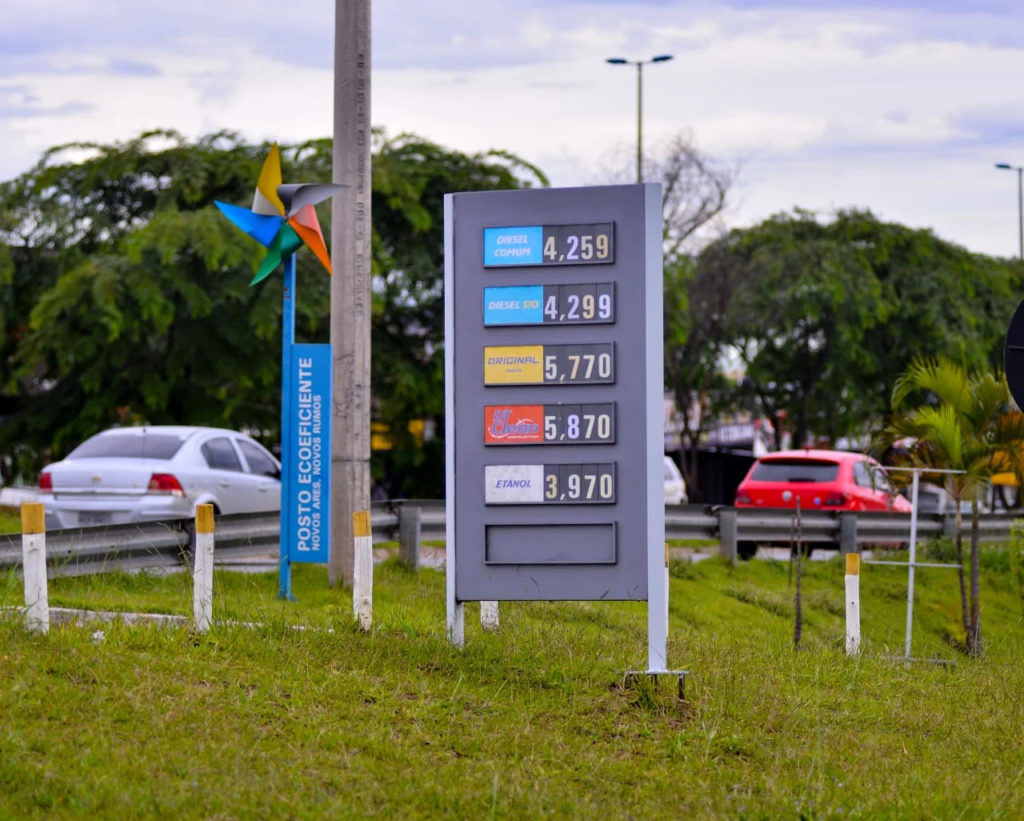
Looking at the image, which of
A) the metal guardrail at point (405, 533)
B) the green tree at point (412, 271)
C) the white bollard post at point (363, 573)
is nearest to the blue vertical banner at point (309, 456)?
the metal guardrail at point (405, 533)

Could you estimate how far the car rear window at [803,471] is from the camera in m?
20.6

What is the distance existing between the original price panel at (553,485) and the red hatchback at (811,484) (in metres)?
12.5

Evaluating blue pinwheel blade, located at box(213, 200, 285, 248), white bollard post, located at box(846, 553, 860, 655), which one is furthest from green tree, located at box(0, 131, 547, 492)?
white bollard post, located at box(846, 553, 860, 655)

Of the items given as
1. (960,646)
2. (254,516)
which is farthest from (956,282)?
(254,516)

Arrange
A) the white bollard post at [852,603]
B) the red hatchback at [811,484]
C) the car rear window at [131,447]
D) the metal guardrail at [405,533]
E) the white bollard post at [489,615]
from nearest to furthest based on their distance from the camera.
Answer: the white bollard post at [489,615] < the white bollard post at [852,603] < the metal guardrail at [405,533] < the car rear window at [131,447] < the red hatchback at [811,484]

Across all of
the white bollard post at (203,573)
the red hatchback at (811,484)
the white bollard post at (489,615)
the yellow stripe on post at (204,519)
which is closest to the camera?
the white bollard post at (203,573)

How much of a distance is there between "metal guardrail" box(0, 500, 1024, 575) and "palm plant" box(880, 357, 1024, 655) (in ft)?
12.6

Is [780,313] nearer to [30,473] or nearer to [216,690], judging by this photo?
[30,473]

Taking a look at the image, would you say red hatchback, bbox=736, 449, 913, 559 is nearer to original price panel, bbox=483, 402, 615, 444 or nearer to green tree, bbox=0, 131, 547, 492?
green tree, bbox=0, 131, 547, 492

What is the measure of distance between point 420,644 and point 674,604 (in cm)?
648

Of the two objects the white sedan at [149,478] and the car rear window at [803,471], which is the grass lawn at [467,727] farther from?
the car rear window at [803,471]

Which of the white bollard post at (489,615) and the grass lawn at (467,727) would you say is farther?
the white bollard post at (489,615)

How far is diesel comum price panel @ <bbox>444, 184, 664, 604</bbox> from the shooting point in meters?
8.21

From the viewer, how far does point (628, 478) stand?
26.9 ft
